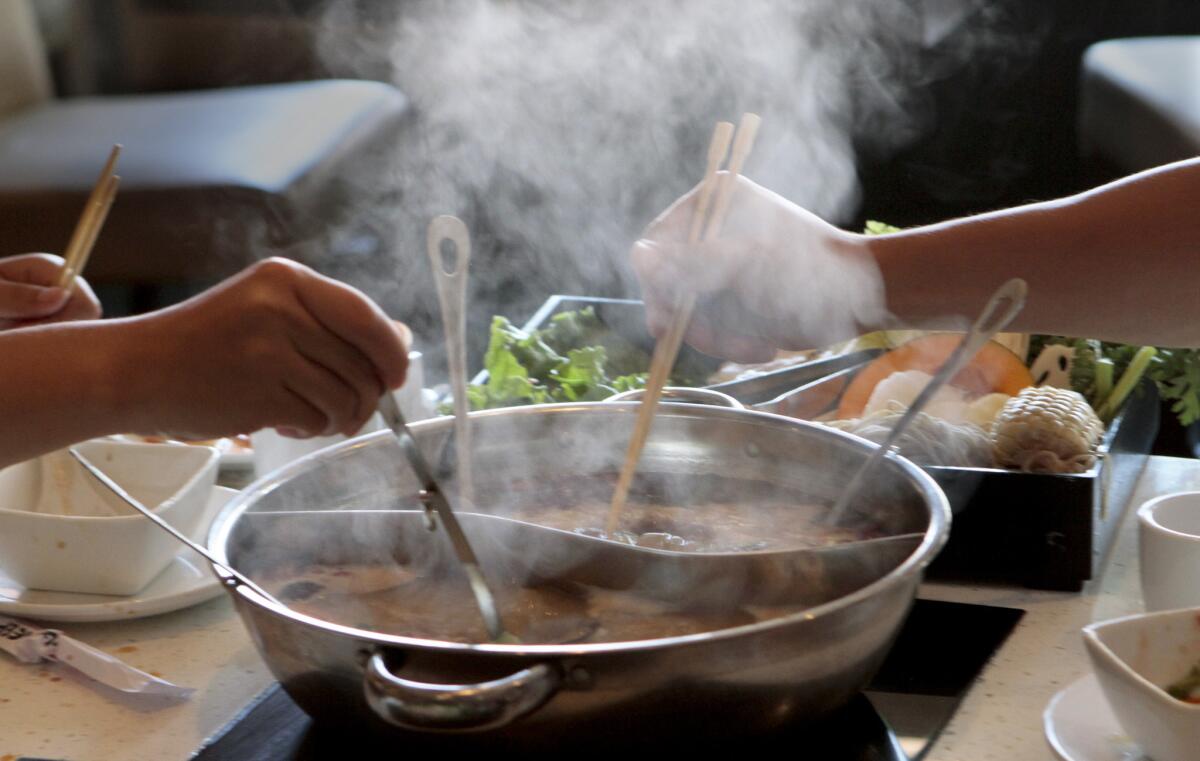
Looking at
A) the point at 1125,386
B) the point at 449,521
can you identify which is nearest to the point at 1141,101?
the point at 1125,386

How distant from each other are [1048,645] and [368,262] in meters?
3.34

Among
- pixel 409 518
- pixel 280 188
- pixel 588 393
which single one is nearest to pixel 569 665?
pixel 409 518

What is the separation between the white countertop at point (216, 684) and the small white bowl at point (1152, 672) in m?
0.10

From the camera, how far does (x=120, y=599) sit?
1.35 m

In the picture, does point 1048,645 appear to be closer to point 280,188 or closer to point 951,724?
point 951,724

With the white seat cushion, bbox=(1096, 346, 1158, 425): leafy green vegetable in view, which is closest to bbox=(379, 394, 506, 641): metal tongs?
bbox=(1096, 346, 1158, 425): leafy green vegetable

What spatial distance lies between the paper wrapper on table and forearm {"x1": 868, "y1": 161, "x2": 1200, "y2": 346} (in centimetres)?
84

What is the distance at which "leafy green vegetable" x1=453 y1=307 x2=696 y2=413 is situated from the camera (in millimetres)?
1852

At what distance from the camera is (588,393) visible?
6.34 ft

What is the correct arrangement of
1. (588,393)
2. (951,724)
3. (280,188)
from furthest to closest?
(280,188) < (588,393) < (951,724)

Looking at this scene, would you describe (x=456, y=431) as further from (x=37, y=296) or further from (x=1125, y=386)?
(x=1125, y=386)

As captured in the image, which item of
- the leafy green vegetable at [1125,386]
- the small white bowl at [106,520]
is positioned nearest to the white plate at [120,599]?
the small white bowl at [106,520]

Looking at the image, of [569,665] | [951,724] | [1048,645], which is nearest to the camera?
[569,665]

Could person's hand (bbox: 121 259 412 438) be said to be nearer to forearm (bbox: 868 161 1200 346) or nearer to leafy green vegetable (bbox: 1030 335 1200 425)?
forearm (bbox: 868 161 1200 346)
